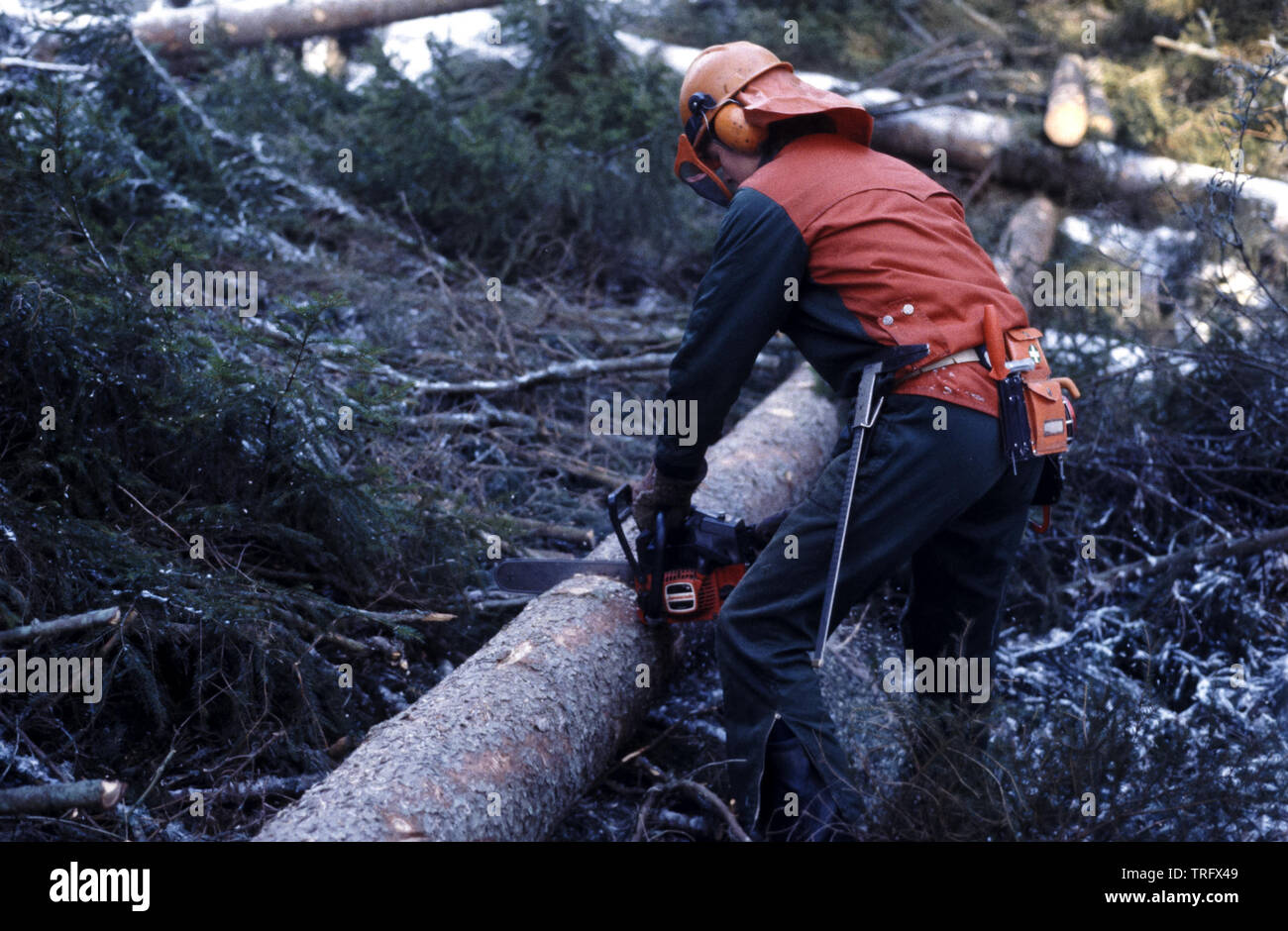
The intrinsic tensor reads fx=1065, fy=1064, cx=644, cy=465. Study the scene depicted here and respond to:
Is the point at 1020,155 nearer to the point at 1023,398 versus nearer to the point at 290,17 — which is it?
the point at 290,17

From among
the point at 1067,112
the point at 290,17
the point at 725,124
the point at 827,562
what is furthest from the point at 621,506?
the point at 290,17

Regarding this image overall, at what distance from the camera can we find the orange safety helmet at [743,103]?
2.79 metres

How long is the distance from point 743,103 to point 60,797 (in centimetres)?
228

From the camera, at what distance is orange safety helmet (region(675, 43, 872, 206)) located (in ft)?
9.16

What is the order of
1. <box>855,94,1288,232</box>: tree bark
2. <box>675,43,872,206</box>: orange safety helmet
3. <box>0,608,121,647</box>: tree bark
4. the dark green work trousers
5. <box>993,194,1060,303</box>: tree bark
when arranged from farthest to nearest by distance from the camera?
<box>855,94,1288,232</box>: tree bark → <box>993,194,1060,303</box>: tree bark → <box>675,43,872,206</box>: orange safety helmet → the dark green work trousers → <box>0,608,121,647</box>: tree bark

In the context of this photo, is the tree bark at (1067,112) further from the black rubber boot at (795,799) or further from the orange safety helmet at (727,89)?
the black rubber boot at (795,799)

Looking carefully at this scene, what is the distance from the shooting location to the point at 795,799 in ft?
8.34

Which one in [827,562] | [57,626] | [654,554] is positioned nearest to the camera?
[57,626]

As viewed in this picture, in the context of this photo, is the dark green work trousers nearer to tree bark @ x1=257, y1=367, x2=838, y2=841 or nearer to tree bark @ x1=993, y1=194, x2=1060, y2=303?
tree bark @ x1=257, y1=367, x2=838, y2=841

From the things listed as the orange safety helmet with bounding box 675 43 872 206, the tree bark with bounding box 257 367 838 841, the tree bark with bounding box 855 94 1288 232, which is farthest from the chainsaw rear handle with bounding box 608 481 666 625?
the tree bark with bounding box 855 94 1288 232

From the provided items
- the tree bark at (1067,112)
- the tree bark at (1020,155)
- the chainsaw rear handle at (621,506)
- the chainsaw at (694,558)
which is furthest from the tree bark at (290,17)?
the chainsaw at (694,558)

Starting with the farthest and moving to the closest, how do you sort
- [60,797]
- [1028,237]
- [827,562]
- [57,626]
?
1. [1028,237]
2. [827,562]
3. [57,626]
4. [60,797]

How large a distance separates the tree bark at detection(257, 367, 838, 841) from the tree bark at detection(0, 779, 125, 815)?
1.02ft

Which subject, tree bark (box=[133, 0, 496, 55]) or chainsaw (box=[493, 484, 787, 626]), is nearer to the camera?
chainsaw (box=[493, 484, 787, 626])
